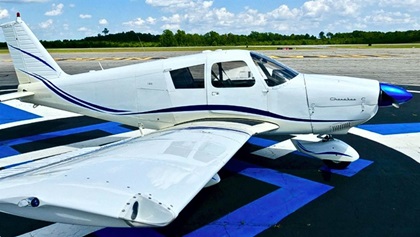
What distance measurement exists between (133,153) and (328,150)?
368cm

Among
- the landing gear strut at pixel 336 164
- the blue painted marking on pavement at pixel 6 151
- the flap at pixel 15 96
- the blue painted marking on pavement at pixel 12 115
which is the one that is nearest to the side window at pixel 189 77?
the landing gear strut at pixel 336 164

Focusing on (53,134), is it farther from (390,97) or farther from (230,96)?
(390,97)

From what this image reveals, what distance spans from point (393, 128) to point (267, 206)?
5.92 m

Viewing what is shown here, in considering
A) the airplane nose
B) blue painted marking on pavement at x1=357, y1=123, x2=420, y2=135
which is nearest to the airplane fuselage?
the airplane nose

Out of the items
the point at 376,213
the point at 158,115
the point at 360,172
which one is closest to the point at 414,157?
the point at 360,172

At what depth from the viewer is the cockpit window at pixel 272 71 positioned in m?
6.34

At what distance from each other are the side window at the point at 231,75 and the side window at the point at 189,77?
23cm

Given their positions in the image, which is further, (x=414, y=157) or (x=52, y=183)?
(x=414, y=157)

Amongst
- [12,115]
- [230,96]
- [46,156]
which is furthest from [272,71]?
[12,115]

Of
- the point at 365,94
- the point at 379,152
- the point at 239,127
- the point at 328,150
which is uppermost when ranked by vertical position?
the point at 365,94

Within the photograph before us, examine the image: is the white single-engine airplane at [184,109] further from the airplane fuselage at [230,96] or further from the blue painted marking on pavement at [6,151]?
the blue painted marking on pavement at [6,151]

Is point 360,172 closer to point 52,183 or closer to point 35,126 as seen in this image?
point 52,183

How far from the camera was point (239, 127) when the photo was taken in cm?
605

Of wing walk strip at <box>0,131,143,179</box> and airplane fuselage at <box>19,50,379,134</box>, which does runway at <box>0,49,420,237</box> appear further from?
airplane fuselage at <box>19,50,379,134</box>
